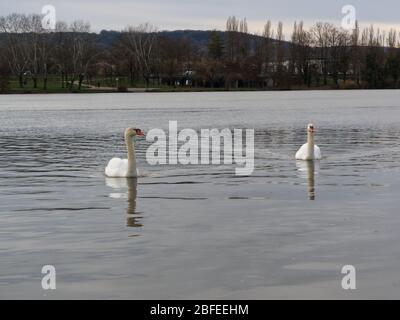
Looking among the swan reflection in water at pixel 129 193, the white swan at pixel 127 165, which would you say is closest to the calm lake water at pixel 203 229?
the swan reflection in water at pixel 129 193

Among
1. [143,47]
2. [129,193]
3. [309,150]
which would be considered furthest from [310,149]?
[143,47]

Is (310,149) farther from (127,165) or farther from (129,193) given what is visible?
(129,193)

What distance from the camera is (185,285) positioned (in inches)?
374

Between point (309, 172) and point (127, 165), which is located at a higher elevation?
point (127, 165)

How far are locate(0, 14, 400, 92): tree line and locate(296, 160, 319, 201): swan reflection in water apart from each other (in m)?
113

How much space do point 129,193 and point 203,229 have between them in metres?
4.53

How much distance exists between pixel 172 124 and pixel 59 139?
10458mm

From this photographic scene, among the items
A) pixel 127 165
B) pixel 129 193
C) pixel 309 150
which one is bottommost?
pixel 129 193

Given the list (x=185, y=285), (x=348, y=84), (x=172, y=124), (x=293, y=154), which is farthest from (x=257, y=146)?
(x=348, y=84)

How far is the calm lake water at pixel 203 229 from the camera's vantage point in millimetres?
9594

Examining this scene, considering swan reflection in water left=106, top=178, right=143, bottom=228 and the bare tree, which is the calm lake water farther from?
the bare tree

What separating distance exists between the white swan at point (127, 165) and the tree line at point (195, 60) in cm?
11394

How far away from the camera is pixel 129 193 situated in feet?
55.5
